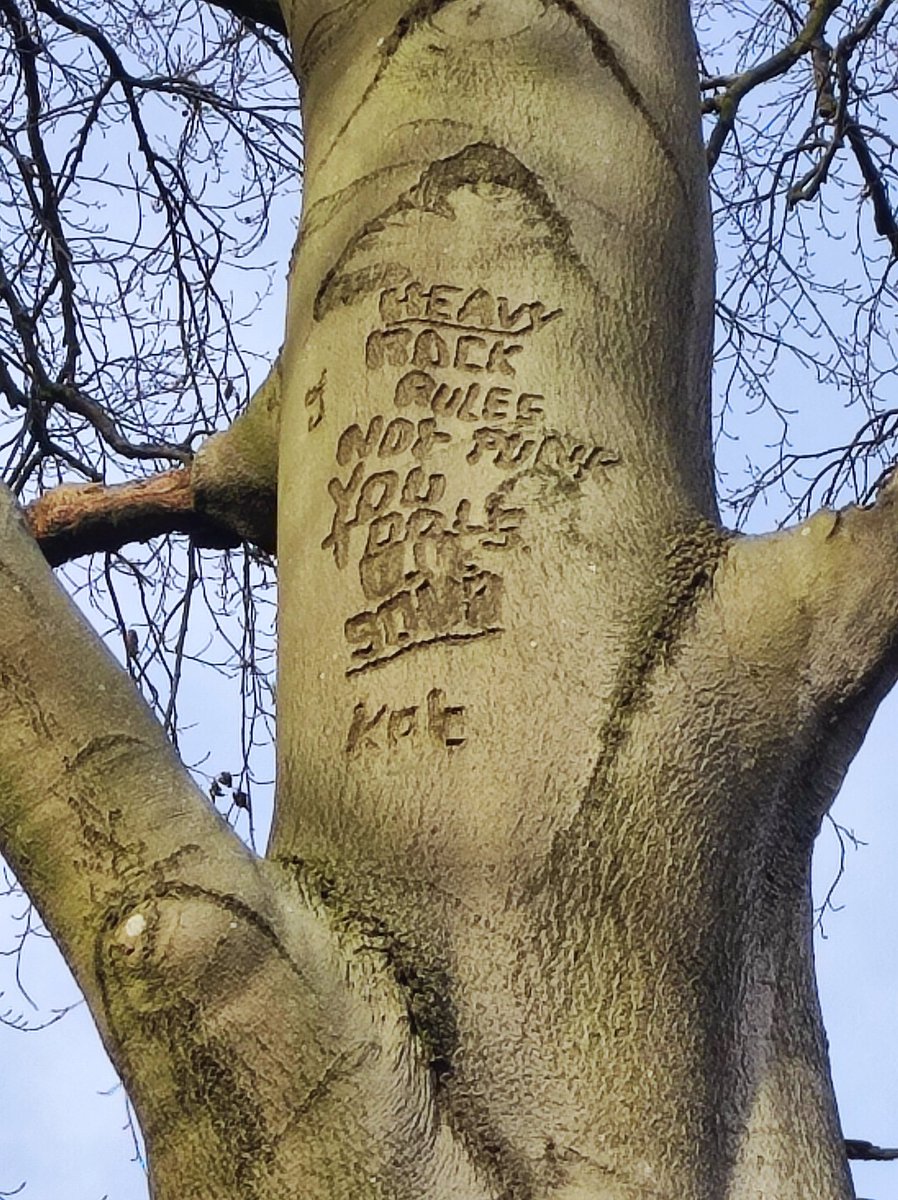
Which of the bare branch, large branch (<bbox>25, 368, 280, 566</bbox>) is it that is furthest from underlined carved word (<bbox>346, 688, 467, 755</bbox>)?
the bare branch

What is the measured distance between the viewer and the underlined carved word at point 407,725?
0.91 meters

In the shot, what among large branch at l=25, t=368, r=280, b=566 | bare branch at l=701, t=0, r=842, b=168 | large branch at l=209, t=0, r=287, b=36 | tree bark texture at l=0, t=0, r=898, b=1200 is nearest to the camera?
tree bark texture at l=0, t=0, r=898, b=1200

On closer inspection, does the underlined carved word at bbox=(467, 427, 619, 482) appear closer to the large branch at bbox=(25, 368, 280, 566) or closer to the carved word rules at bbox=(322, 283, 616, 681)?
the carved word rules at bbox=(322, 283, 616, 681)

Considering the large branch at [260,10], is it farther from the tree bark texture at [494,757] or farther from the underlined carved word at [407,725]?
the underlined carved word at [407,725]

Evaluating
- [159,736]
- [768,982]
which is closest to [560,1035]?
[768,982]

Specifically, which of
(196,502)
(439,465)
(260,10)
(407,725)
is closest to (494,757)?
(407,725)

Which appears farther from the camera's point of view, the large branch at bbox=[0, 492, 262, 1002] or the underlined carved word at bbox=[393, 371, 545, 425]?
the underlined carved word at bbox=[393, 371, 545, 425]

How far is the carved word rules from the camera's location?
964mm

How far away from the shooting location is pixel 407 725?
3.04 ft

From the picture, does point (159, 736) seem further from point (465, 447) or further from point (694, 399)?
point (694, 399)

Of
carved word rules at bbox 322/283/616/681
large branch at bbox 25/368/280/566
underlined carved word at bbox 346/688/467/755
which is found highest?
large branch at bbox 25/368/280/566

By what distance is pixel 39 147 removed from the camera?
3.07 m

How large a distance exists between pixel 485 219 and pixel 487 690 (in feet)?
1.22

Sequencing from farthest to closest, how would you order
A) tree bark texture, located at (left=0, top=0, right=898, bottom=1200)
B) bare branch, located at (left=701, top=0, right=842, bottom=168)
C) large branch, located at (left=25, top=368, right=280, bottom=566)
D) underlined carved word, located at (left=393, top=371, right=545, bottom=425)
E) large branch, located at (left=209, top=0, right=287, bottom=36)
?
bare branch, located at (left=701, top=0, right=842, bottom=168) → large branch, located at (left=209, top=0, right=287, bottom=36) → large branch, located at (left=25, top=368, right=280, bottom=566) → underlined carved word, located at (left=393, top=371, right=545, bottom=425) → tree bark texture, located at (left=0, top=0, right=898, bottom=1200)
